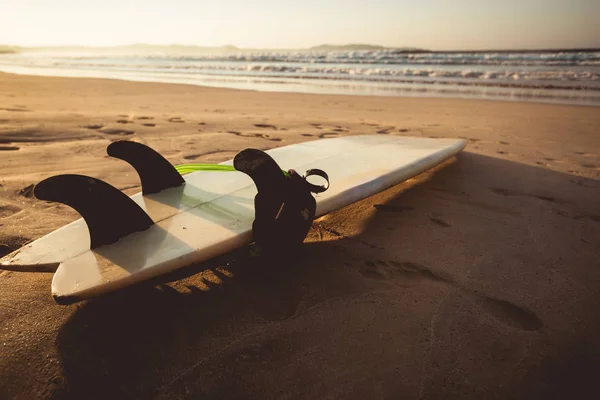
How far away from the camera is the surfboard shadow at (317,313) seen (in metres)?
1.13

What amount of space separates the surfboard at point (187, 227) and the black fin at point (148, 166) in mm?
46

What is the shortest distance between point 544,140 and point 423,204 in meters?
2.75

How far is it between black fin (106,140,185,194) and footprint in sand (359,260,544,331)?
3.72ft

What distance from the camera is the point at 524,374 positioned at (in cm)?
115

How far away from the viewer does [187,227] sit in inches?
60.8

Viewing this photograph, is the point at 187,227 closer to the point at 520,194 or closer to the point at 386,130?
the point at 520,194

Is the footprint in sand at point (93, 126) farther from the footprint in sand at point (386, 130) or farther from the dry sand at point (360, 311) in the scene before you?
the footprint in sand at point (386, 130)

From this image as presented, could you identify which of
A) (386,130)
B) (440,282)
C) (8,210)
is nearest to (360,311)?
(440,282)

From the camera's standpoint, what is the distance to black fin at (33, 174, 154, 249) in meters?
1.25

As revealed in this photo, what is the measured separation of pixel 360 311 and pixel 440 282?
43 centimetres

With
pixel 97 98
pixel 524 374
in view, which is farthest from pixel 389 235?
pixel 97 98

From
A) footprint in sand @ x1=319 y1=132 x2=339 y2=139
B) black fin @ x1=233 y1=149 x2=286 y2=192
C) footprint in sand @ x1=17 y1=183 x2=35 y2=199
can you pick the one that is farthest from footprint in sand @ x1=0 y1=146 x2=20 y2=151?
Result: footprint in sand @ x1=319 y1=132 x2=339 y2=139

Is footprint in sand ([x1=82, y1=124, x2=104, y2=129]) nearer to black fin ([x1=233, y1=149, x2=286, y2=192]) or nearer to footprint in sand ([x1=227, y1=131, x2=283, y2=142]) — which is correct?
footprint in sand ([x1=227, y1=131, x2=283, y2=142])

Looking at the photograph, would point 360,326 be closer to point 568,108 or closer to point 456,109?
point 456,109
